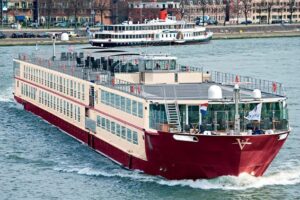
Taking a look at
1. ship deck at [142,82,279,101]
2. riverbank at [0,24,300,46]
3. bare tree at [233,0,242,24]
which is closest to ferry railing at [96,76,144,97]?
ship deck at [142,82,279,101]

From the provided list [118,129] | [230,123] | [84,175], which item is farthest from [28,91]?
[230,123]

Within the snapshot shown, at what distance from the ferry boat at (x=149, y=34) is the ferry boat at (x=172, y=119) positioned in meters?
76.3

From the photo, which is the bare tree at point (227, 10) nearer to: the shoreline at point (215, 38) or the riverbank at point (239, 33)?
the riverbank at point (239, 33)

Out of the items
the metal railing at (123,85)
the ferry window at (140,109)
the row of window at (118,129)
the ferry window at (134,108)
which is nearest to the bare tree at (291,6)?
the metal railing at (123,85)

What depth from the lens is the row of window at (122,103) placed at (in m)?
42.8

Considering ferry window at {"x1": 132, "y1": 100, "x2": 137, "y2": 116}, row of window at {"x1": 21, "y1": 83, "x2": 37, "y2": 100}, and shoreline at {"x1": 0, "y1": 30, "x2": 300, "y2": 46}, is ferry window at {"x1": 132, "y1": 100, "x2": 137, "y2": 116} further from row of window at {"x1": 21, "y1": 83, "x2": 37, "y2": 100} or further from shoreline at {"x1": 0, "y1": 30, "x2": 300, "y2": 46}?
shoreline at {"x1": 0, "y1": 30, "x2": 300, "y2": 46}

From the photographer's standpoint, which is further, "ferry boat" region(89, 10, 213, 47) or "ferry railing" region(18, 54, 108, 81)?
"ferry boat" region(89, 10, 213, 47)

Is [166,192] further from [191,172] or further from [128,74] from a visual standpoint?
[128,74]

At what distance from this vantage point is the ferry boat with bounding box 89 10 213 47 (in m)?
132

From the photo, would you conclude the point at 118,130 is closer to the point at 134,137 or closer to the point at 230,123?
the point at 134,137

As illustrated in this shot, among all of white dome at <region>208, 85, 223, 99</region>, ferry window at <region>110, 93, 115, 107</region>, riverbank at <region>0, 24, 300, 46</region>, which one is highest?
white dome at <region>208, 85, 223, 99</region>

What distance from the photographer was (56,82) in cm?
5822

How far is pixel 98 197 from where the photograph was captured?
4025 centimetres

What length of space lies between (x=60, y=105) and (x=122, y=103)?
12133mm
